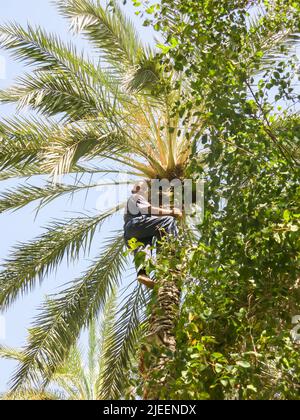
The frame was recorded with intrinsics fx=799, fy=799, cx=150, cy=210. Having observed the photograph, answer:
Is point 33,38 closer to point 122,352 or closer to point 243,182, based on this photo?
point 122,352

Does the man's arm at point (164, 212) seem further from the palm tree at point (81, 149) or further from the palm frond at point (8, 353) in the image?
the palm frond at point (8, 353)

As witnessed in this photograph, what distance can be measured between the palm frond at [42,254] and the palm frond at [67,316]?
14.0 inches

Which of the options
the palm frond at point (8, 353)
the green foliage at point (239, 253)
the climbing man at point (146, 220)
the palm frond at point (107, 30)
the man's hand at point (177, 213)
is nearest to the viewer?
the green foliage at point (239, 253)

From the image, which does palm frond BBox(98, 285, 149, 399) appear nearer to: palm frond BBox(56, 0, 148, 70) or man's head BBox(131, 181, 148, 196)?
man's head BBox(131, 181, 148, 196)

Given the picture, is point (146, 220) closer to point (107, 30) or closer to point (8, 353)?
point (107, 30)

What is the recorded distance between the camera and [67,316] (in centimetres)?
1022

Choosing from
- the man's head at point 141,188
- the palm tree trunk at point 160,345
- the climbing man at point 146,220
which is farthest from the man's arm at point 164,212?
the palm tree trunk at point 160,345

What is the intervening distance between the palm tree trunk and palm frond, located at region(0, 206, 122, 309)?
256 cm

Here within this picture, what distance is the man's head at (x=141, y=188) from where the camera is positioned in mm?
9570

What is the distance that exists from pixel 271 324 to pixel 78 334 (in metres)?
4.81

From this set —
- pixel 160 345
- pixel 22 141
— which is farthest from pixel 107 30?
pixel 160 345

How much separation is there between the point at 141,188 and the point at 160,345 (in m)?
3.20

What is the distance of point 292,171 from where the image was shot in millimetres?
6426
